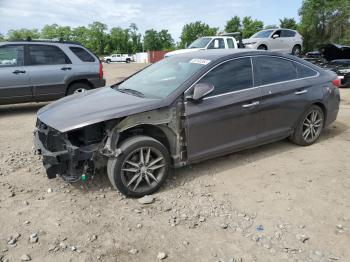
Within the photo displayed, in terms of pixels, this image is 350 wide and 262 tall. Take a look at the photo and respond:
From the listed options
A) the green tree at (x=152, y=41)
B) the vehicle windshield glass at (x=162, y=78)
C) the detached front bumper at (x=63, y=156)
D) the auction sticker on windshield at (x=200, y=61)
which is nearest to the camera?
the detached front bumper at (x=63, y=156)

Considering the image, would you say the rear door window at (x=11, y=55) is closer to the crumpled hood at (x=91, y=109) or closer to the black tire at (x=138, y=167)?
the crumpled hood at (x=91, y=109)

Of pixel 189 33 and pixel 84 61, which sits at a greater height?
pixel 189 33

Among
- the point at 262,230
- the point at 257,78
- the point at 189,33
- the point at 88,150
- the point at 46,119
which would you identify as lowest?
the point at 262,230

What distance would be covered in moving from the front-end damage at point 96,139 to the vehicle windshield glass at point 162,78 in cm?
38

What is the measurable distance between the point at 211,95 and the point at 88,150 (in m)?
1.69

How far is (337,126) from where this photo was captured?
7152 millimetres

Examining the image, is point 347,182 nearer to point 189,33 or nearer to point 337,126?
point 337,126

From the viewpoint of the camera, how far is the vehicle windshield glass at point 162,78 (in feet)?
14.6

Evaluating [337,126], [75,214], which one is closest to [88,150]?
[75,214]

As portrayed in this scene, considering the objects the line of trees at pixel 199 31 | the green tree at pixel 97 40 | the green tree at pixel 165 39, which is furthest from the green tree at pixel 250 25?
the green tree at pixel 97 40

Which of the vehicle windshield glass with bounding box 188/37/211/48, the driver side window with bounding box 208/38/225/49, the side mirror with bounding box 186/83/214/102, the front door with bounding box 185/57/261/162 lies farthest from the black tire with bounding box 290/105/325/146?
the vehicle windshield glass with bounding box 188/37/211/48

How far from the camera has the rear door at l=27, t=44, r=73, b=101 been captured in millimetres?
8633

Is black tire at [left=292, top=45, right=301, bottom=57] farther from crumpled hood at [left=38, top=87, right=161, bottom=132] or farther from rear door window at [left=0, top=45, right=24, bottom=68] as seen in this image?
crumpled hood at [left=38, top=87, right=161, bottom=132]

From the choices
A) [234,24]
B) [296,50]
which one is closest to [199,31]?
[234,24]
